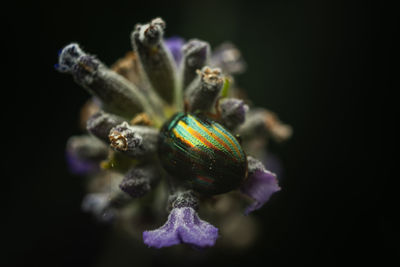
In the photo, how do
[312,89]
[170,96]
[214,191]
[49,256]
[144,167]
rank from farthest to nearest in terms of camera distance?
[312,89] → [49,256] → [170,96] → [144,167] → [214,191]

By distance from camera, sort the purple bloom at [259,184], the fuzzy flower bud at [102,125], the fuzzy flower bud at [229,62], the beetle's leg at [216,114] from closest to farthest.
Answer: the purple bloom at [259,184], the fuzzy flower bud at [102,125], the beetle's leg at [216,114], the fuzzy flower bud at [229,62]

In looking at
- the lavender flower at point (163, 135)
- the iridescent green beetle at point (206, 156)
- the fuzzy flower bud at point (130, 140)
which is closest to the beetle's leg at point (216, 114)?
the lavender flower at point (163, 135)

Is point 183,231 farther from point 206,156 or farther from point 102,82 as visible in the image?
point 102,82

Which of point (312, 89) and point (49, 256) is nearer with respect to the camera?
point (49, 256)

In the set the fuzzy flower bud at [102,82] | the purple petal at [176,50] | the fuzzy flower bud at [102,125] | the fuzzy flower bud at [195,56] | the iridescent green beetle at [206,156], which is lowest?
the iridescent green beetle at [206,156]

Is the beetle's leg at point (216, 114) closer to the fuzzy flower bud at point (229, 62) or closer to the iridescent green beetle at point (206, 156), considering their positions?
the iridescent green beetle at point (206, 156)

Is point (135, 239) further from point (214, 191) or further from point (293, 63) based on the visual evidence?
point (293, 63)

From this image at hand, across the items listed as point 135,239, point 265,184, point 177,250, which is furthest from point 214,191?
point 135,239
